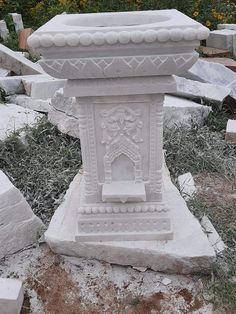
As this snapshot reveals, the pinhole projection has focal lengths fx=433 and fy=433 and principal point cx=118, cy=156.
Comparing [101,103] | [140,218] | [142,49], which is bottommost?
[140,218]

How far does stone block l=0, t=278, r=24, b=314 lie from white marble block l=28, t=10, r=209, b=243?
0.45m

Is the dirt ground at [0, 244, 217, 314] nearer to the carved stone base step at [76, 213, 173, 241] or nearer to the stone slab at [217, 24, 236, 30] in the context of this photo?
the carved stone base step at [76, 213, 173, 241]

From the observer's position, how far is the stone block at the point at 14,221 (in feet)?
8.71

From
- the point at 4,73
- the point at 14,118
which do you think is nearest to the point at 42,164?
the point at 14,118

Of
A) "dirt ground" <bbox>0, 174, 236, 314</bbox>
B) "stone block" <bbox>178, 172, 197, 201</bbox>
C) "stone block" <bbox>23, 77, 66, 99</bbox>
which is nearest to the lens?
"dirt ground" <bbox>0, 174, 236, 314</bbox>

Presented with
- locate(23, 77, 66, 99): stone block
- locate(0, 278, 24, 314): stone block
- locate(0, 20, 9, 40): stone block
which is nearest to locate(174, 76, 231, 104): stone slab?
locate(23, 77, 66, 99): stone block

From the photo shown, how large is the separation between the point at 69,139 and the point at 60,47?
1996 mm

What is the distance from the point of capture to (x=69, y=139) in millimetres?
3984

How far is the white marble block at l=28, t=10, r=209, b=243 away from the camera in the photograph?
201 centimetres

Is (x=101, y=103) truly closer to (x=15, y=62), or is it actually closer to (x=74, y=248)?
(x=74, y=248)

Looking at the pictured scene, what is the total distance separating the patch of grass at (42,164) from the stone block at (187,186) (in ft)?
2.81

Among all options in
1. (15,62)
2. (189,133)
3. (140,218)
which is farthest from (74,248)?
(15,62)

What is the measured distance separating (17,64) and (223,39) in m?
3.29

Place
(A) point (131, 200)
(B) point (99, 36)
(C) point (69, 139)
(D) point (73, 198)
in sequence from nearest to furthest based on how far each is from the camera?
(B) point (99, 36) < (A) point (131, 200) < (D) point (73, 198) < (C) point (69, 139)
